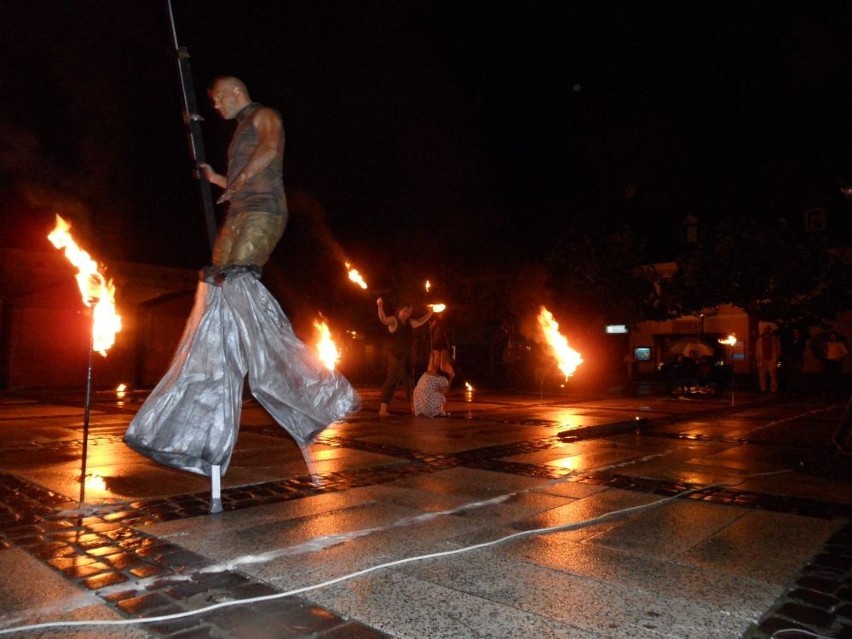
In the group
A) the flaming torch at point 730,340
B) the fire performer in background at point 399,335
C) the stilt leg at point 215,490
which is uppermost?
the flaming torch at point 730,340

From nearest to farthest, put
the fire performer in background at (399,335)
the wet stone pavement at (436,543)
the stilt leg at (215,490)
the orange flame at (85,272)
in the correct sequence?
the wet stone pavement at (436,543) < the stilt leg at (215,490) < the orange flame at (85,272) < the fire performer in background at (399,335)

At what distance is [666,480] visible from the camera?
559cm

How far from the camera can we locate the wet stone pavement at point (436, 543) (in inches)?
106

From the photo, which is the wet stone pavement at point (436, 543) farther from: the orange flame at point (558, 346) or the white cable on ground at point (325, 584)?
the orange flame at point (558, 346)

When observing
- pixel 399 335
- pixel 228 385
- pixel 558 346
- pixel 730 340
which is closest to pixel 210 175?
pixel 228 385

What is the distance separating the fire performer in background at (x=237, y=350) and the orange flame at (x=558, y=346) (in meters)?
14.6

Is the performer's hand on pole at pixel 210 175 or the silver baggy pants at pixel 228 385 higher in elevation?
the performer's hand on pole at pixel 210 175

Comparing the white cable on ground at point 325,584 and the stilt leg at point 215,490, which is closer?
the white cable on ground at point 325,584

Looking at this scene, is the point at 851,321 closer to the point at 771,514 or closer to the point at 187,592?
the point at 771,514

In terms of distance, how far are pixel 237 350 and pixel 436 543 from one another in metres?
1.85

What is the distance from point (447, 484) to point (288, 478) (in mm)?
1352

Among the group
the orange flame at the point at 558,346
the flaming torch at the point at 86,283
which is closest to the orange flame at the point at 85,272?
the flaming torch at the point at 86,283

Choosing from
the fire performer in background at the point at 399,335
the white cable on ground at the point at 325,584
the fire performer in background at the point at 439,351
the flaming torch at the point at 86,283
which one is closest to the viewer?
the white cable on ground at the point at 325,584

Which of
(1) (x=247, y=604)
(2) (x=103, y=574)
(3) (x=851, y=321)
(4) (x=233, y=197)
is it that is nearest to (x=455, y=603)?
(1) (x=247, y=604)
